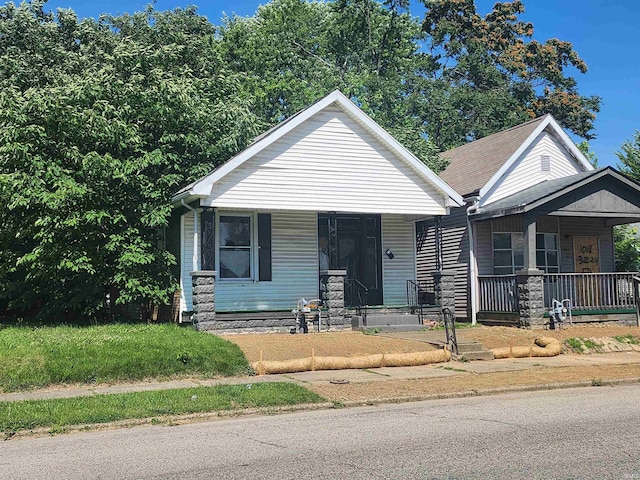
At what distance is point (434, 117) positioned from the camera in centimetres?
3869

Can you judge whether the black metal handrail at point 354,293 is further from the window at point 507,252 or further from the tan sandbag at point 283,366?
the tan sandbag at point 283,366

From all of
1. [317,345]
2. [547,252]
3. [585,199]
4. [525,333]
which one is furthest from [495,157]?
[317,345]

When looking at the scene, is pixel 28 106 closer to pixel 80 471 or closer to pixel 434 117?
pixel 80 471

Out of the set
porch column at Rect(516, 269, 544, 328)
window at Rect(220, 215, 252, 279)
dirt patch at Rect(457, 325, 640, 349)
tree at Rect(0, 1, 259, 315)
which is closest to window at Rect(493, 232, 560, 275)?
dirt patch at Rect(457, 325, 640, 349)

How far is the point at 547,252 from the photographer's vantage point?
24.3 metres

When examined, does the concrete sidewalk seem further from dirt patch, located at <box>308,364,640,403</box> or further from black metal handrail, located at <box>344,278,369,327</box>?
black metal handrail, located at <box>344,278,369,327</box>

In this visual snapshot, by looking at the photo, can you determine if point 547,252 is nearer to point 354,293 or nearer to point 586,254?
point 586,254

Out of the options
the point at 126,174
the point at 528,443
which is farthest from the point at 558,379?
the point at 126,174

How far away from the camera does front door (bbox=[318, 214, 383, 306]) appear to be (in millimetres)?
22172

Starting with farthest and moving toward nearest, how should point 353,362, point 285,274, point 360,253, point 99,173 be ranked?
point 360,253 < point 285,274 < point 99,173 < point 353,362

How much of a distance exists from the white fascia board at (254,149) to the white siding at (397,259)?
463 centimetres

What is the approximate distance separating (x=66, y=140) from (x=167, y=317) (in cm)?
594

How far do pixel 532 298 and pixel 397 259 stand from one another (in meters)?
Result: 4.62

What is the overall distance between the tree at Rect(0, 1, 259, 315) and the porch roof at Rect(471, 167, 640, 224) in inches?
346
